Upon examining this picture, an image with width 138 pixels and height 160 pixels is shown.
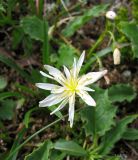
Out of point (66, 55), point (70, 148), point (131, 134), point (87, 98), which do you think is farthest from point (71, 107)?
point (66, 55)

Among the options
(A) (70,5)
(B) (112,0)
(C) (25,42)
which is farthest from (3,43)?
(B) (112,0)

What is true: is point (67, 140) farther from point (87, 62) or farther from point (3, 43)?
point (3, 43)

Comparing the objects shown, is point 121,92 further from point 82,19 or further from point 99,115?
point 82,19

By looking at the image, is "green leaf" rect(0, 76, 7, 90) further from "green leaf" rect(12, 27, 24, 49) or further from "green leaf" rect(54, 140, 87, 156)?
"green leaf" rect(54, 140, 87, 156)

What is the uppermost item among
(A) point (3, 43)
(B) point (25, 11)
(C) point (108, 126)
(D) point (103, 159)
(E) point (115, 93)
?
(B) point (25, 11)

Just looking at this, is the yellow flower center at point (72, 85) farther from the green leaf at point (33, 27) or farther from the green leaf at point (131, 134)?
the green leaf at point (33, 27)

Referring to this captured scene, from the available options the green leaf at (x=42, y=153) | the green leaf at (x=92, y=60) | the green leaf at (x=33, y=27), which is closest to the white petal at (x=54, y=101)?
the green leaf at (x=42, y=153)

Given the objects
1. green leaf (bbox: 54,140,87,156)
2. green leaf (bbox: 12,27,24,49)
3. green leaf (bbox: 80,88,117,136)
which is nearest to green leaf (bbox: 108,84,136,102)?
green leaf (bbox: 80,88,117,136)
